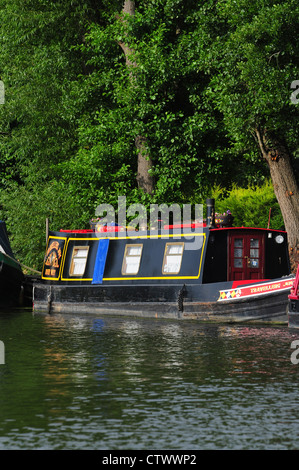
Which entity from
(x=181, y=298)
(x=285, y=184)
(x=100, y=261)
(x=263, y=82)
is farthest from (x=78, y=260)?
(x=263, y=82)

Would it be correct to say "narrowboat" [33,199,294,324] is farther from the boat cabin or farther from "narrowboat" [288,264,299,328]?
"narrowboat" [288,264,299,328]

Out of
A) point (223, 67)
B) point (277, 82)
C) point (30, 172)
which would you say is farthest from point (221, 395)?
point (30, 172)

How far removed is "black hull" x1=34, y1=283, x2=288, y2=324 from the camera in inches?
984

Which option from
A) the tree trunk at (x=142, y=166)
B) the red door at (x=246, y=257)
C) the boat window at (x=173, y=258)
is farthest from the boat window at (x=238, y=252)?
the tree trunk at (x=142, y=166)

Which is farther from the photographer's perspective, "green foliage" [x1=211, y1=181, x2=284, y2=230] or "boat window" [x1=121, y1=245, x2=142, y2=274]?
"green foliage" [x1=211, y1=181, x2=284, y2=230]

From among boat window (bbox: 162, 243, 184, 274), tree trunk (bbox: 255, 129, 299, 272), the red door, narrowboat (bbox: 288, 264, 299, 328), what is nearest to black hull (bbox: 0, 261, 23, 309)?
boat window (bbox: 162, 243, 184, 274)

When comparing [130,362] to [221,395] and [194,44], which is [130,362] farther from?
[194,44]

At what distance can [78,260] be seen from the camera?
30.7m

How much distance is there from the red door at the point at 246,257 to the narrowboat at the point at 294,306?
436cm

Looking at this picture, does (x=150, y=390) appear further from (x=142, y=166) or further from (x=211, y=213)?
(x=142, y=166)

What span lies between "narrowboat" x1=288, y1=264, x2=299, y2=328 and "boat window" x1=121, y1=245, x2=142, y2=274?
7.04 m

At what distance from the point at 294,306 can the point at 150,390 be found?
863cm

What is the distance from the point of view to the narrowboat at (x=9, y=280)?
33125 mm
